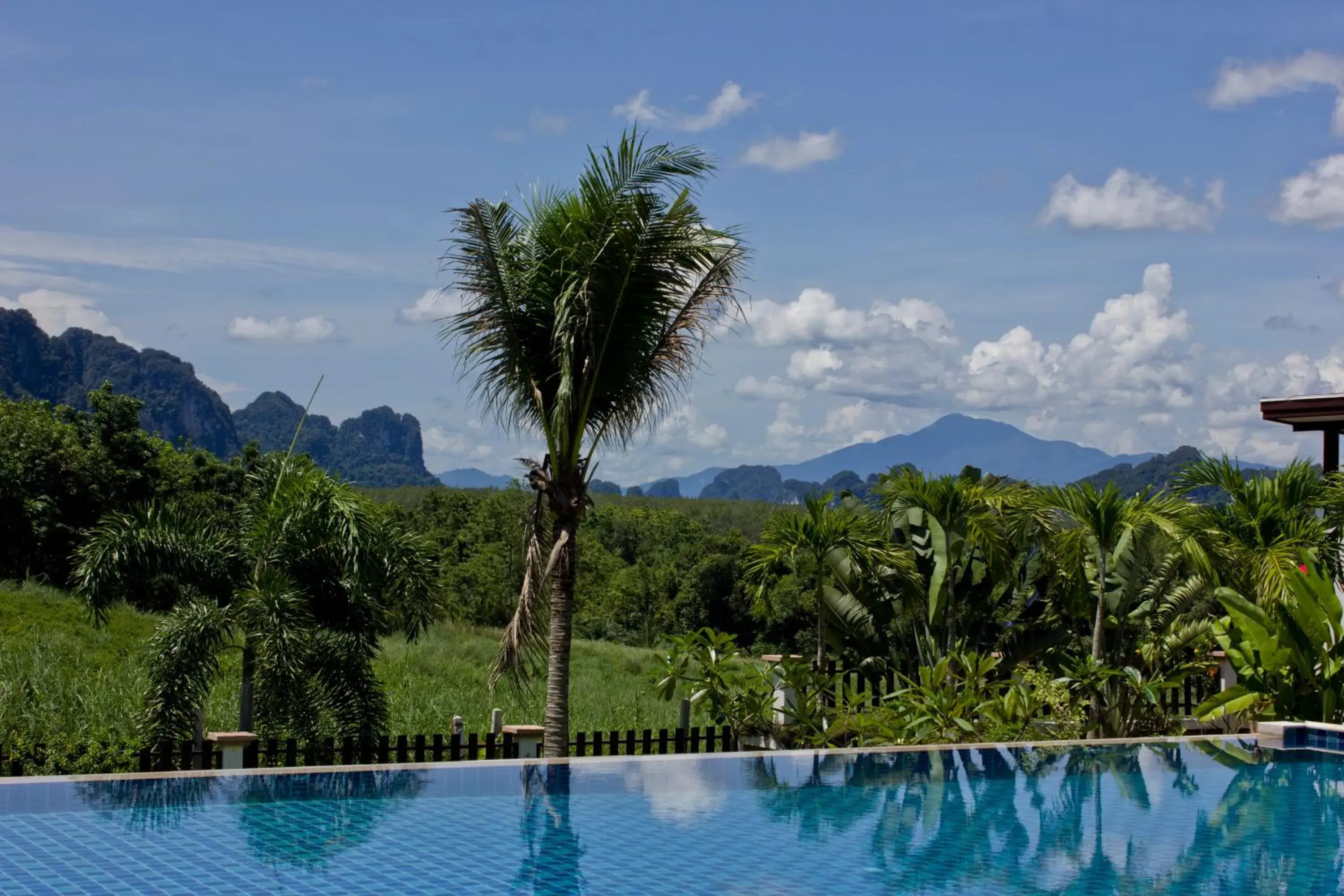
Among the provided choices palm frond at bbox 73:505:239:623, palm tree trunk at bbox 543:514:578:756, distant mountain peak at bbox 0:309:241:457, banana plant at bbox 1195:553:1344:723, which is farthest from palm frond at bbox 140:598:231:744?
distant mountain peak at bbox 0:309:241:457

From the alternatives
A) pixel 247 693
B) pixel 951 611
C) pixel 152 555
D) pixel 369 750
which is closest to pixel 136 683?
pixel 247 693

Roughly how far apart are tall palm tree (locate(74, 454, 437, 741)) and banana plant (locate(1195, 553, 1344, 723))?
6.81 m

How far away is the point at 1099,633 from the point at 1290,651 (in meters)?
1.53

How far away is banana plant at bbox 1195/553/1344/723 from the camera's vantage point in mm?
11250

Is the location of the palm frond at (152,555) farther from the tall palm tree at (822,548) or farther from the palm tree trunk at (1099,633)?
the palm tree trunk at (1099,633)

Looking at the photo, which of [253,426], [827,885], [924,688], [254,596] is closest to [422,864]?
[827,885]

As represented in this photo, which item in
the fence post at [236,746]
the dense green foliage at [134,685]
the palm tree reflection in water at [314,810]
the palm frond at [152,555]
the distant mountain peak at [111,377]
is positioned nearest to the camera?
the palm tree reflection in water at [314,810]

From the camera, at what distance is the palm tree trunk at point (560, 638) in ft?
32.0

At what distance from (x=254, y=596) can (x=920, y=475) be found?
5903 millimetres

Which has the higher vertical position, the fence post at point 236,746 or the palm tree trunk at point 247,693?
the palm tree trunk at point 247,693

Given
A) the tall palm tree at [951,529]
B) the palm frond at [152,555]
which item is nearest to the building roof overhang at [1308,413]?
the tall palm tree at [951,529]

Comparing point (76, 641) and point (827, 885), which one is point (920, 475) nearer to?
point (827, 885)

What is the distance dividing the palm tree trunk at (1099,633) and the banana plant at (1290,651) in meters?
0.95

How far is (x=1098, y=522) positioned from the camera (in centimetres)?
1154
